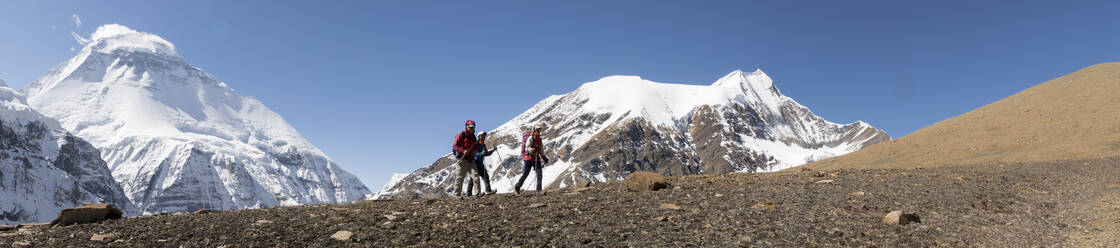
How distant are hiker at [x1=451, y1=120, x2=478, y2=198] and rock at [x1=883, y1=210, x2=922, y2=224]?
35.1 feet

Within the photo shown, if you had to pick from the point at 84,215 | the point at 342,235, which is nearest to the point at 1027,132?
the point at 342,235

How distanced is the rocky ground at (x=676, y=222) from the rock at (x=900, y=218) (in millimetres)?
140

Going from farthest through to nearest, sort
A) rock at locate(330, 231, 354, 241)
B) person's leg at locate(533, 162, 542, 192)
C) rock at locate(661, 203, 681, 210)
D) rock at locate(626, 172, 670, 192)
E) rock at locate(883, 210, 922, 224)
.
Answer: person's leg at locate(533, 162, 542, 192)
rock at locate(626, 172, 670, 192)
rock at locate(661, 203, 681, 210)
rock at locate(883, 210, 922, 224)
rock at locate(330, 231, 354, 241)

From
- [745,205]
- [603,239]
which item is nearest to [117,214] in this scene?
[603,239]

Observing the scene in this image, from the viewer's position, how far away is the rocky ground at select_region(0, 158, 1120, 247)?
30.0 feet

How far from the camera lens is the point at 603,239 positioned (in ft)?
30.5

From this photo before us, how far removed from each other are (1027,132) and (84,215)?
45.7 meters

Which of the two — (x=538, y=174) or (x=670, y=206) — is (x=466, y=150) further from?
(x=670, y=206)

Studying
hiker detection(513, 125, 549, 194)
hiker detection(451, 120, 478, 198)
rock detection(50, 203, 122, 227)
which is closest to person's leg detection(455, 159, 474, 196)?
hiker detection(451, 120, 478, 198)

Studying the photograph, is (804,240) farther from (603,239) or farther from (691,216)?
(603,239)

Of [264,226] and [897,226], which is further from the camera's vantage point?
[897,226]

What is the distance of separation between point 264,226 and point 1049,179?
25087 mm

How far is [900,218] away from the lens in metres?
11.0

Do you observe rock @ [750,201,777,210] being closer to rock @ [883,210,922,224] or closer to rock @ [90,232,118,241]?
rock @ [883,210,922,224]
